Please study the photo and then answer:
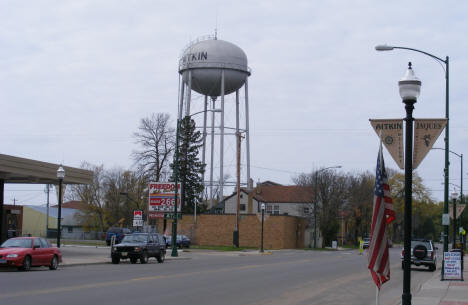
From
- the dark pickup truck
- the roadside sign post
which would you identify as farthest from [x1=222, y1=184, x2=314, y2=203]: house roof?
the roadside sign post

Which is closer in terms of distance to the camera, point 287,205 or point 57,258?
point 57,258

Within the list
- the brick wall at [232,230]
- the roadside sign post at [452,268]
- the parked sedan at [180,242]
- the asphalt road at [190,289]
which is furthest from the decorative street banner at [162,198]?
the brick wall at [232,230]

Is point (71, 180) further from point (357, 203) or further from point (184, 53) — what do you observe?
point (357, 203)

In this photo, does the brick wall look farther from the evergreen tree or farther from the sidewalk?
the sidewalk

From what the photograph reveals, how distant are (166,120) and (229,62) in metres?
9.75

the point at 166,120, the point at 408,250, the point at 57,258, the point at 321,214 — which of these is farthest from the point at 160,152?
the point at 408,250

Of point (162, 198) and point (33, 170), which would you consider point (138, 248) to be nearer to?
point (33, 170)

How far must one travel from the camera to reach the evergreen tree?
7688 centimetres

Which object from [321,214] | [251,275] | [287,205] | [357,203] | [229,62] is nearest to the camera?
[251,275]

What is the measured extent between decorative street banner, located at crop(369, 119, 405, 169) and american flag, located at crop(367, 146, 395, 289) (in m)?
0.85

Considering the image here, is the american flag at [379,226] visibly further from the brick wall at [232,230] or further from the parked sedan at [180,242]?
the brick wall at [232,230]

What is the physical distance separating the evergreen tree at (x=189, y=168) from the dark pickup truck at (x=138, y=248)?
41.6 m

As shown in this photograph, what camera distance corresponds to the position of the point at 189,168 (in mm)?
78062

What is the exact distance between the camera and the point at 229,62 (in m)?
62.9
